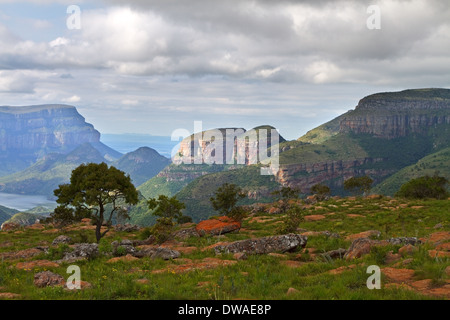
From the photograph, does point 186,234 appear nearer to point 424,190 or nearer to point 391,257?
point 391,257

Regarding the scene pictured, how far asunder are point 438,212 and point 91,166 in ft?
125

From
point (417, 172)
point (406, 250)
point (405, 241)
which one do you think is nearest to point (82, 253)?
point (406, 250)

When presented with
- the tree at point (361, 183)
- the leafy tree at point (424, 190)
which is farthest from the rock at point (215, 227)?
the tree at point (361, 183)

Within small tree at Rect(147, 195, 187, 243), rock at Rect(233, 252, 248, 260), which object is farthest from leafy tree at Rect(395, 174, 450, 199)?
rock at Rect(233, 252, 248, 260)

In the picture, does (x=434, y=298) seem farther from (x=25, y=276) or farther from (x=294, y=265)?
(x=25, y=276)

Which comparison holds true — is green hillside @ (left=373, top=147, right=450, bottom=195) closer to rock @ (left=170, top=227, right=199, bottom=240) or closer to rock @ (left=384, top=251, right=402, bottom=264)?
rock @ (left=170, top=227, right=199, bottom=240)

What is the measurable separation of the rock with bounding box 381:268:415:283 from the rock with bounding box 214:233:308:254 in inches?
279

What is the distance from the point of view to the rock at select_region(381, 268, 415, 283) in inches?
487

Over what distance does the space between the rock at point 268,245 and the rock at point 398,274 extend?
7.08 meters

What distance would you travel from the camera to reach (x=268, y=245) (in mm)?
19844

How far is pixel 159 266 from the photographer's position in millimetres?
17781

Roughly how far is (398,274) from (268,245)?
8.00 metres

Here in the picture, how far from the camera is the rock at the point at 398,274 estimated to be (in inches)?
487

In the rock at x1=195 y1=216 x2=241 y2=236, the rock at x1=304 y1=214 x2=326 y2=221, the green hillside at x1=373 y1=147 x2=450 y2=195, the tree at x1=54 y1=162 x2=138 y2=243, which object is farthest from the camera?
the green hillside at x1=373 y1=147 x2=450 y2=195
